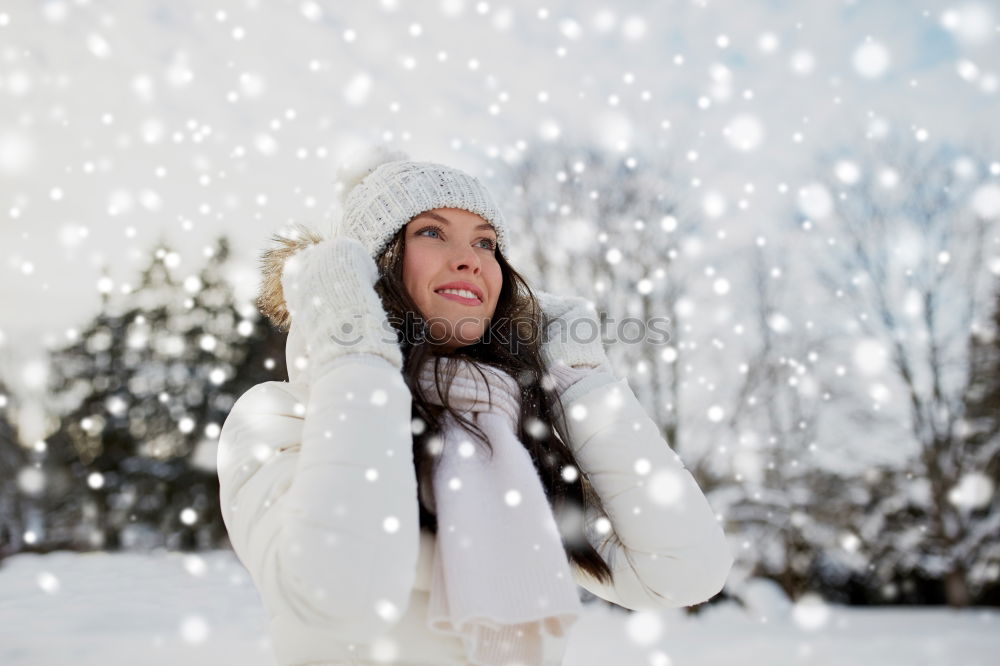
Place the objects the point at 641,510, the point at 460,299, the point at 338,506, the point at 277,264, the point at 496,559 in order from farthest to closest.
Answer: the point at 277,264
the point at 460,299
the point at 641,510
the point at 496,559
the point at 338,506

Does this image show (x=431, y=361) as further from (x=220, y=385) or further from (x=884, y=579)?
(x=220, y=385)

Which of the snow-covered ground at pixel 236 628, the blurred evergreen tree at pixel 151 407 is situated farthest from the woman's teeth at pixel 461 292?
the blurred evergreen tree at pixel 151 407

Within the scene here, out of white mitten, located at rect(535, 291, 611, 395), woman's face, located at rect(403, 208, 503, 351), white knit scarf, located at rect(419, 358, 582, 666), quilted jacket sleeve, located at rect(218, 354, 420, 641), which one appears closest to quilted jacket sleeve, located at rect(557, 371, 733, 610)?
white mitten, located at rect(535, 291, 611, 395)

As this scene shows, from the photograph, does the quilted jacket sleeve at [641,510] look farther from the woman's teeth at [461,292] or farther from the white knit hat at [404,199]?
the white knit hat at [404,199]

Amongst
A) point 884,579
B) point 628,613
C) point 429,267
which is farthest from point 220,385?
point 429,267

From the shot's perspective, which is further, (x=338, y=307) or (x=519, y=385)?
(x=519, y=385)

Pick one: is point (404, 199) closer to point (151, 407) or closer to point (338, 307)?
point (338, 307)

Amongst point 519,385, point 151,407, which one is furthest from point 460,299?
point 151,407

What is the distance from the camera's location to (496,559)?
1396mm

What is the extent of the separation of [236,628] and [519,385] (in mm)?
6179

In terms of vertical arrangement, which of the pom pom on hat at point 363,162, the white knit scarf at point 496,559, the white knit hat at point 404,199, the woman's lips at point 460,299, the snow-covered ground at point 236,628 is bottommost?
the snow-covered ground at point 236,628

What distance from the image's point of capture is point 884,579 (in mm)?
11883

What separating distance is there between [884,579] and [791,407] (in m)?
3.83

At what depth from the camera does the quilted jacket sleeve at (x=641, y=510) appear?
160cm
